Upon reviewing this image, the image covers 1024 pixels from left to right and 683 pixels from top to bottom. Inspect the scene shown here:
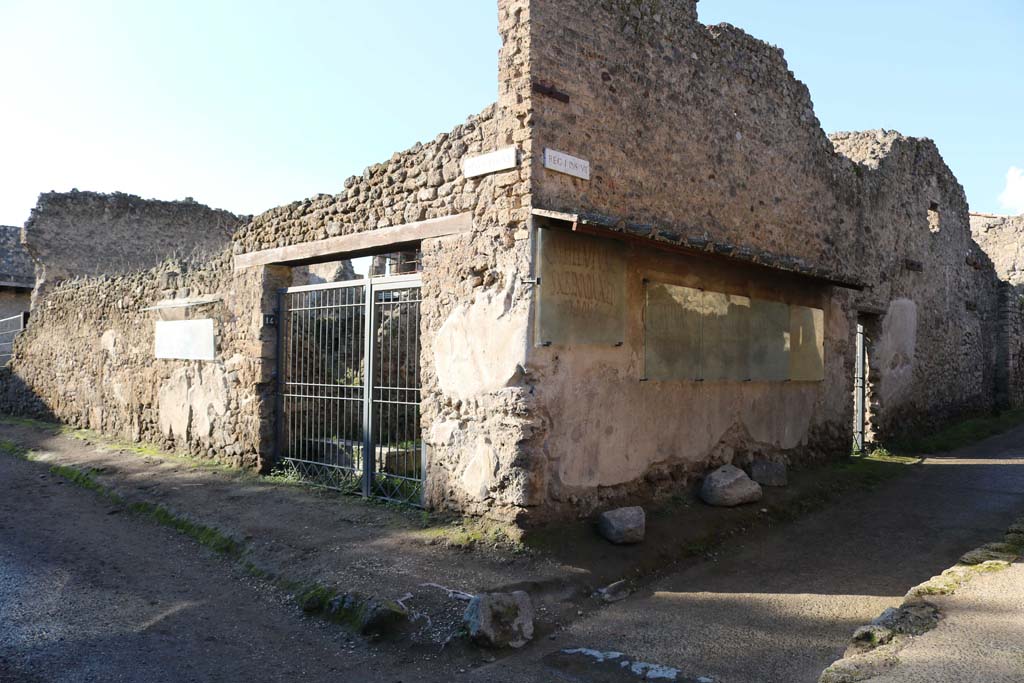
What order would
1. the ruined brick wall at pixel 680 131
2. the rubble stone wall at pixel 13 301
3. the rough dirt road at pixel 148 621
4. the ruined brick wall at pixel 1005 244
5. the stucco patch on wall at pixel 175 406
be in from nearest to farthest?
the rough dirt road at pixel 148 621
the ruined brick wall at pixel 680 131
the stucco patch on wall at pixel 175 406
the ruined brick wall at pixel 1005 244
the rubble stone wall at pixel 13 301

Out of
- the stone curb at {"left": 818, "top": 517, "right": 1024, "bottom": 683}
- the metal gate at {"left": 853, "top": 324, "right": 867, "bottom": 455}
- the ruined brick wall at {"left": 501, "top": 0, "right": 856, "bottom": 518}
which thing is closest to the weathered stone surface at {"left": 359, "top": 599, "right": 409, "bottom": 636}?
the ruined brick wall at {"left": 501, "top": 0, "right": 856, "bottom": 518}

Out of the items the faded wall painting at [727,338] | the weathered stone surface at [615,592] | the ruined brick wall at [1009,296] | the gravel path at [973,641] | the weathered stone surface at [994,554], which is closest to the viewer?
the gravel path at [973,641]

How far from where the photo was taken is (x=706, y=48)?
7770mm

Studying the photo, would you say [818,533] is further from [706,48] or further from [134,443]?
[134,443]

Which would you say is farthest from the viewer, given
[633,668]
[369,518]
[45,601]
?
[369,518]

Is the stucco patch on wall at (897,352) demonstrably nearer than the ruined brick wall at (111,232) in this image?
Yes

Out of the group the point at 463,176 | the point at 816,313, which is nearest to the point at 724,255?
the point at 463,176

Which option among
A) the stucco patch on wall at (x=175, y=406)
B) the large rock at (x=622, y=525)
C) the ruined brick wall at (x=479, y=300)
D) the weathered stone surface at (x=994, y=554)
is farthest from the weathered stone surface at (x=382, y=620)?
the stucco patch on wall at (x=175, y=406)

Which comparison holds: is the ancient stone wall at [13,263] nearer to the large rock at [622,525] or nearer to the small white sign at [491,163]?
the small white sign at [491,163]

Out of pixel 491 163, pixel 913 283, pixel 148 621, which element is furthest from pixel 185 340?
pixel 913 283

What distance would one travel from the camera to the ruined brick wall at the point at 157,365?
8.78 m

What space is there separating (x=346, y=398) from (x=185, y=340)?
347 centimetres

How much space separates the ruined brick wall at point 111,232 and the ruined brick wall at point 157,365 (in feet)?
12.0

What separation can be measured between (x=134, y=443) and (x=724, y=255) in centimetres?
927
